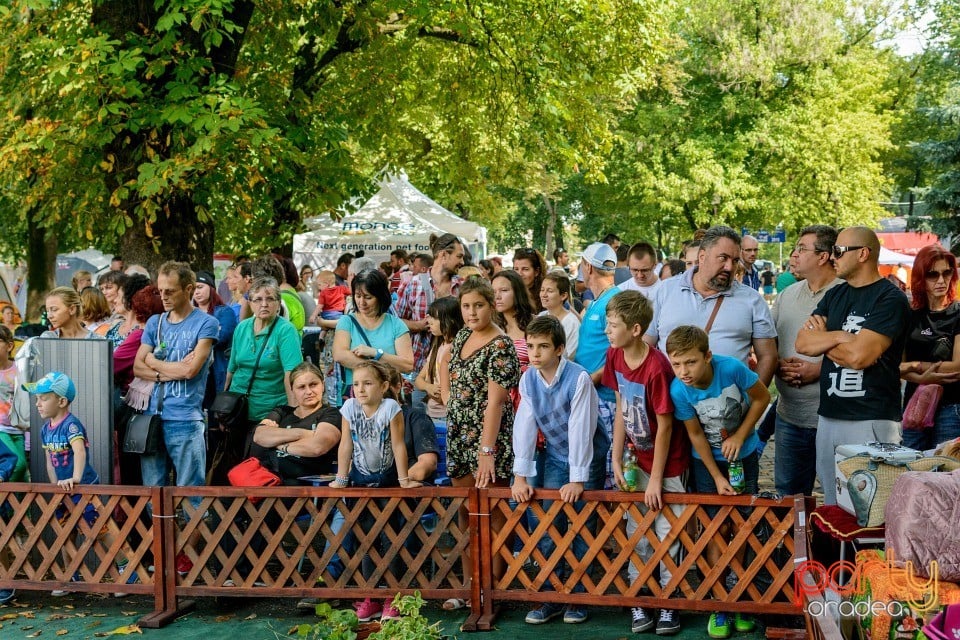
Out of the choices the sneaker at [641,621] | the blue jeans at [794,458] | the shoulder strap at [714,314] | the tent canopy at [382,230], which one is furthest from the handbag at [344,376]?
the tent canopy at [382,230]

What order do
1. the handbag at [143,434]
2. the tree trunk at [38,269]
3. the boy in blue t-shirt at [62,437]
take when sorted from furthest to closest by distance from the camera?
the tree trunk at [38,269]
the handbag at [143,434]
the boy in blue t-shirt at [62,437]

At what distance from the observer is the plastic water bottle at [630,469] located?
19.1 ft

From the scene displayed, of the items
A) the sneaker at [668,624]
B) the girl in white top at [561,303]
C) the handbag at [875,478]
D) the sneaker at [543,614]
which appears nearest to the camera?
the handbag at [875,478]

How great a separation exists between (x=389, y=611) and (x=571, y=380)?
5.65ft

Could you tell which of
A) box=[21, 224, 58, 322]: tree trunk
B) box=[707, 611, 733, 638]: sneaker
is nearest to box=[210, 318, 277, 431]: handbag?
box=[707, 611, 733, 638]: sneaker

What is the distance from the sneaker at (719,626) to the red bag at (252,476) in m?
2.79

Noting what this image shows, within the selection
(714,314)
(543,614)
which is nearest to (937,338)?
(714,314)

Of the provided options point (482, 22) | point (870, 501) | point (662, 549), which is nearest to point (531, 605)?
point (662, 549)

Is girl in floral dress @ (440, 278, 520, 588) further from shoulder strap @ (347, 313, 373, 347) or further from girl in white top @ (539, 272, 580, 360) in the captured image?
shoulder strap @ (347, 313, 373, 347)

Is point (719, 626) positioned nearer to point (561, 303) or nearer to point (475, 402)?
point (475, 402)

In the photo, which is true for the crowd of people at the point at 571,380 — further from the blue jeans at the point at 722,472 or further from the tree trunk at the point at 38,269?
the tree trunk at the point at 38,269

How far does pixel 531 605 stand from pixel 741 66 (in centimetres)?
3330

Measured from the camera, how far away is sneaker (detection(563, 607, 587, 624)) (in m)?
5.93

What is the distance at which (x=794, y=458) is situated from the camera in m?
6.15
